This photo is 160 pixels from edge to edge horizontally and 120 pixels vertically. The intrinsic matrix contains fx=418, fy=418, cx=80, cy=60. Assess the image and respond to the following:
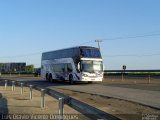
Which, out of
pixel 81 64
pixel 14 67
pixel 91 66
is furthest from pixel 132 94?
pixel 14 67

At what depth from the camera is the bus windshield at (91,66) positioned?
3930 centimetres

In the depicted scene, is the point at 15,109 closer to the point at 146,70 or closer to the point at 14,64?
the point at 146,70

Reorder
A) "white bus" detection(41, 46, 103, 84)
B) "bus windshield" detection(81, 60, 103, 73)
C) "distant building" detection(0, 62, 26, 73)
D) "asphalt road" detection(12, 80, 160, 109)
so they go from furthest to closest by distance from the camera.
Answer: "distant building" detection(0, 62, 26, 73) < "bus windshield" detection(81, 60, 103, 73) < "white bus" detection(41, 46, 103, 84) < "asphalt road" detection(12, 80, 160, 109)

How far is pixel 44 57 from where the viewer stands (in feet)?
163

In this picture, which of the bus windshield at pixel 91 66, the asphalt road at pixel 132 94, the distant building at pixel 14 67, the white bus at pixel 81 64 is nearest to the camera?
the asphalt road at pixel 132 94

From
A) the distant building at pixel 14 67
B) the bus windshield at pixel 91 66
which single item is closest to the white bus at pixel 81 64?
the bus windshield at pixel 91 66

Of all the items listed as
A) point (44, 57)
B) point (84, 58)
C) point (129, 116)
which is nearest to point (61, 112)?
point (129, 116)

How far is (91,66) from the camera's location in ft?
130

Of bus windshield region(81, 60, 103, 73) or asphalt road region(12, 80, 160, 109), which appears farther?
bus windshield region(81, 60, 103, 73)

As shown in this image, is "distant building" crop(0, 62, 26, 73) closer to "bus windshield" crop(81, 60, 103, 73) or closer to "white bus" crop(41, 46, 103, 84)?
"white bus" crop(41, 46, 103, 84)

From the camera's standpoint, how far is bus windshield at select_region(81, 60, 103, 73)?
3930 centimetres

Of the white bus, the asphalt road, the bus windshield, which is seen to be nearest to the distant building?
the white bus

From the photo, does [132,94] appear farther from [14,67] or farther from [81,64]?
[14,67]

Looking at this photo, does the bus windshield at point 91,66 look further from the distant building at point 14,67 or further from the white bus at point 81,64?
the distant building at point 14,67
